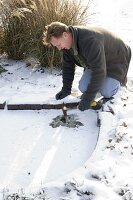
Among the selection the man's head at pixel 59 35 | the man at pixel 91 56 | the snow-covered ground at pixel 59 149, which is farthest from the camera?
the man at pixel 91 56

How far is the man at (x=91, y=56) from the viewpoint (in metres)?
4.02

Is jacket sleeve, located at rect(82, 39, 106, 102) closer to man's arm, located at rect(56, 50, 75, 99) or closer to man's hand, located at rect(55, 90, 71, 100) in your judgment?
man's arm, located at rect(56, 50, 75, 99)

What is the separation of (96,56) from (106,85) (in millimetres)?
594

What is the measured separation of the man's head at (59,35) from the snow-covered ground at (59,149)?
84cm

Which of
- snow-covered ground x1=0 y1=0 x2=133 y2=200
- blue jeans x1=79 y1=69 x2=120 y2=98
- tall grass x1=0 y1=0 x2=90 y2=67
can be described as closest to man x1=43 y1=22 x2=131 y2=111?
blue jeans x1=79 y1=69 x2=120 y2=98

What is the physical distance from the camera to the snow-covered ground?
3369mm

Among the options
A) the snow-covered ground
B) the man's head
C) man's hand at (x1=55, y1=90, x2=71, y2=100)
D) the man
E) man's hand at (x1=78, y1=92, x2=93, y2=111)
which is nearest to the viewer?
the snow-covered ground

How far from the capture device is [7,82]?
18.0 feet

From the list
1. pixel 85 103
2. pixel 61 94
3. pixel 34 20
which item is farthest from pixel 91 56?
pixel 34 20

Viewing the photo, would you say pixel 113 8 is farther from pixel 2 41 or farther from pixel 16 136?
pixel 16 136

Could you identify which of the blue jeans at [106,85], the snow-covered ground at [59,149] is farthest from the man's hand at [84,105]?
the blue jeans at [106,85]

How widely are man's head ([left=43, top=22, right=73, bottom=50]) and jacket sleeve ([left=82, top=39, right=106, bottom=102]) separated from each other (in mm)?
162

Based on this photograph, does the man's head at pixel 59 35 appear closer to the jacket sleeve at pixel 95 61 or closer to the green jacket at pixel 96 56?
the green jacket at pixel 96 56

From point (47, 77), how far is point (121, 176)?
229cm
